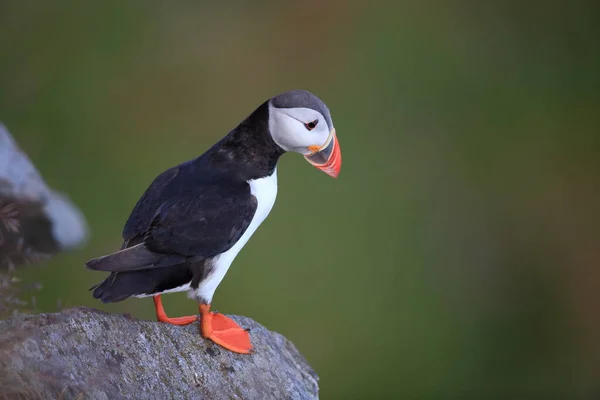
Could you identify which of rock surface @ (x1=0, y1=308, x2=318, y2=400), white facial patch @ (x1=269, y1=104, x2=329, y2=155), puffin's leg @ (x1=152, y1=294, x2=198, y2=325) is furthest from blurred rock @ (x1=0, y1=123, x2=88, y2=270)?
white facial patch @ (x1=269, y1=104, x2=329, y2=155)

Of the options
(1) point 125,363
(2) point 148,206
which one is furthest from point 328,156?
(1) point 125,363

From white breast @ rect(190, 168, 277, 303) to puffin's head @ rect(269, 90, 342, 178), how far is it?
15 centimetres

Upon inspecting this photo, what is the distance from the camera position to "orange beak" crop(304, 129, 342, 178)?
2221mm

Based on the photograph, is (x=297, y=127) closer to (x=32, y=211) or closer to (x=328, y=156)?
(x=328, y=156)

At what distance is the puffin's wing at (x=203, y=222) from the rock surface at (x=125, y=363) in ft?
0.95

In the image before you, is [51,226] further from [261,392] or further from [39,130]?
[261,392]

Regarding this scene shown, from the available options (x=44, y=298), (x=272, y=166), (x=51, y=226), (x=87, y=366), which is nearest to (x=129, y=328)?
(x=87, y=366)

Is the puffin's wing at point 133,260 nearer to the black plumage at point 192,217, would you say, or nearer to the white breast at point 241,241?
the black plumage at point 192,217

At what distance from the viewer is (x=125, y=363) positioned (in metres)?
2.05

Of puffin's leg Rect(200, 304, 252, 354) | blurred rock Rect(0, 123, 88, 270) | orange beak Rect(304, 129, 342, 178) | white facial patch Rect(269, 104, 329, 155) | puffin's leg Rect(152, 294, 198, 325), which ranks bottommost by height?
puffin's leg Rect(200, 304, 252, 354)

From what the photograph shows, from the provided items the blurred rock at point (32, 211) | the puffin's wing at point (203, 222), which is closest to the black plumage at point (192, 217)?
the puffin's wing at point (203, 222)

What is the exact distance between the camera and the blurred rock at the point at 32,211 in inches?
117

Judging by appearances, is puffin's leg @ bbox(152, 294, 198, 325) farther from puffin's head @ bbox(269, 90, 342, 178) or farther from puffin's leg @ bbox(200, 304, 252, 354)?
puffin's head @ bbox(269, 90, 342, 178)

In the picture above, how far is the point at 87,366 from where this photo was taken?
1.96 meters
